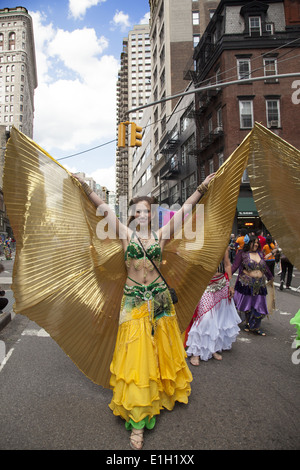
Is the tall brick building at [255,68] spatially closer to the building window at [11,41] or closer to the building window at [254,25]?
the building window at [254,25]

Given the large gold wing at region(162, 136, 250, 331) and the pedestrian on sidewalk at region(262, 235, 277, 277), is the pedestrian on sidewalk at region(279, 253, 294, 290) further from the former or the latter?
the large gold wing at region(162, 136, 250, 331)

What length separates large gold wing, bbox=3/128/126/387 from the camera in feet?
8.23

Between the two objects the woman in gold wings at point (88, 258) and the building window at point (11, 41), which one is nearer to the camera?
the woman in gold wings at point (88, 258)

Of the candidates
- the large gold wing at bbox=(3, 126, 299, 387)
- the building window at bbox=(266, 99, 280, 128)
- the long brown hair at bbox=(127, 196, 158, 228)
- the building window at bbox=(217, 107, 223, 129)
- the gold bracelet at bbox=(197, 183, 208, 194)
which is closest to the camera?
the large gold wing at bbox=(3, 126, 299, 387)

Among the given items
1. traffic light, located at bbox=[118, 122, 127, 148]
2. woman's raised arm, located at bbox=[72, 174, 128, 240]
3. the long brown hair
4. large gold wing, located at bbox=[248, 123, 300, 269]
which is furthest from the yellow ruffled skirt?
traffic light, located at bbox=[118, 122, 127, 148]

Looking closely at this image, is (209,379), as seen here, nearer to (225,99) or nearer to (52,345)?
(52,345)

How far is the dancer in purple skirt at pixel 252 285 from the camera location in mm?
5215

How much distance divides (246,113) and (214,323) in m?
21.1

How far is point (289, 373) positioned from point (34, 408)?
2906 mm

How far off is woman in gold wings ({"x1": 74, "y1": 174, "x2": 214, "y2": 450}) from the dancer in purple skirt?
2692mm

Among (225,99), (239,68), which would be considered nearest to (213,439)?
(225,99)

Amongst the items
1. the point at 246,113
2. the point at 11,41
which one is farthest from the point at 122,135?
the point at 11,41

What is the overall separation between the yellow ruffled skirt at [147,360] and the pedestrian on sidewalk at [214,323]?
4.10 feet

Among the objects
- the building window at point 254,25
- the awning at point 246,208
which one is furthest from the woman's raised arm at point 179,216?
the building window at point 254,25
